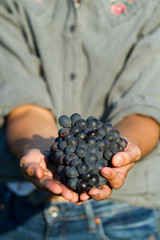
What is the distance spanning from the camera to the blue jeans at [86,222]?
1734 millimetres

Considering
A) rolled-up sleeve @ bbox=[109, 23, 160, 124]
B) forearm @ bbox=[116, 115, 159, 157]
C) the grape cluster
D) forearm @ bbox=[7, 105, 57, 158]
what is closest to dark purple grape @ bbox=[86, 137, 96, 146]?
the grape cluster

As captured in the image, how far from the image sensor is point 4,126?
1.77 meters

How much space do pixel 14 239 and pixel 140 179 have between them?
837 mm

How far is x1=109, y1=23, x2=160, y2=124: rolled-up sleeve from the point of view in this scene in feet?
5.33

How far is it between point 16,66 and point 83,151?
106 cm

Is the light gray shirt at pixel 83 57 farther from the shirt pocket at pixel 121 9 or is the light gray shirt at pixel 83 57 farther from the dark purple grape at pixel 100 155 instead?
the dark purple grape at pixel 100 155

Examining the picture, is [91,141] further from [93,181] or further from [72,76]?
[72,76]

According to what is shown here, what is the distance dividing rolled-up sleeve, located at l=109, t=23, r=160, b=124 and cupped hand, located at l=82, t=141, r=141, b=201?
643mm

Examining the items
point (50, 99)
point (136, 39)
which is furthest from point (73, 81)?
point (136, 39)

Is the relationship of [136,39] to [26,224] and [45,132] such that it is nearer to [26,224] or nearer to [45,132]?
[45,132]

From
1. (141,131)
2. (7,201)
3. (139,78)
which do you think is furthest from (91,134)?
(7,201)

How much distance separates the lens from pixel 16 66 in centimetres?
183

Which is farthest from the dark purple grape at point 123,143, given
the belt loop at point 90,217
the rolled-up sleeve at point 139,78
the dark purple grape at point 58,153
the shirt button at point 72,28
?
the shirt button at point 72,28

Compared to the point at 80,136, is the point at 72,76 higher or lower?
lower
